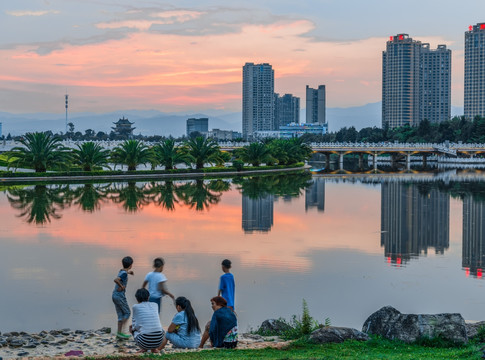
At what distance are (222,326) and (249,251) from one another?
12.0 m

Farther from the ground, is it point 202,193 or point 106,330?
point 202,193

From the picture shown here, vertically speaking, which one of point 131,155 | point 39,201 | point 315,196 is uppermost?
point 131,155

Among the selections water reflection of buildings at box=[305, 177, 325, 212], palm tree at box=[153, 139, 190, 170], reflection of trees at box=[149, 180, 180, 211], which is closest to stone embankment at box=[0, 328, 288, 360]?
reflection of trees at box=[149, 180, 180, 211]

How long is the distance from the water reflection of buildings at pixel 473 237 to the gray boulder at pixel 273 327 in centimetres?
818

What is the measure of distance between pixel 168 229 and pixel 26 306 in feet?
42.0

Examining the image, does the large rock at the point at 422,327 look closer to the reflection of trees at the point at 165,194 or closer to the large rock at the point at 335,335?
the large rock at the point at 335,335

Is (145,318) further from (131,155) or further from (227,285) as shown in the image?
(131,155)

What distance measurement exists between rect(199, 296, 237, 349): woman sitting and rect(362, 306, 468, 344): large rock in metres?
2.69

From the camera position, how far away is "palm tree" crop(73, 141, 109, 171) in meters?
55.2

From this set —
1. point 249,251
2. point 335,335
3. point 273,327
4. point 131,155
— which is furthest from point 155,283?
point 131,155

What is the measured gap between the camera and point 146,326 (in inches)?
403

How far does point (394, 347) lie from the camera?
10.8 m

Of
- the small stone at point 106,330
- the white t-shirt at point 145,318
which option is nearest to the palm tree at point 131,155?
the small stone at point 106,330

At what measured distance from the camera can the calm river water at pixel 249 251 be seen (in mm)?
15273
